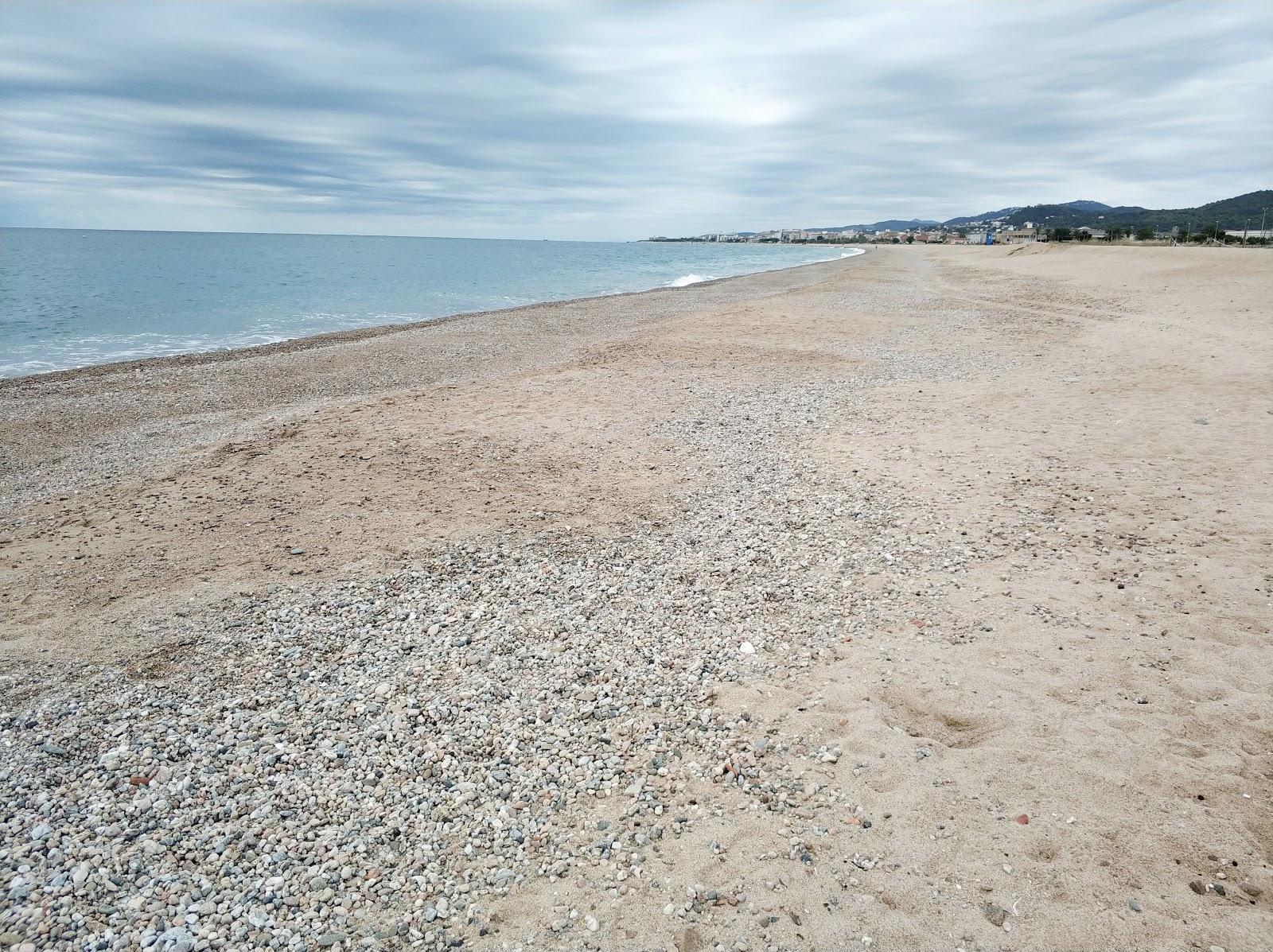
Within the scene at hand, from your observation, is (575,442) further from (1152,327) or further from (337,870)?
(1152,327)

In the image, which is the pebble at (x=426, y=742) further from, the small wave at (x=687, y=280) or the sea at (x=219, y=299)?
the small wave at (x=687, y=280)

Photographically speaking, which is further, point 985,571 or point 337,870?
point 985,571

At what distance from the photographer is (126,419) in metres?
13.5

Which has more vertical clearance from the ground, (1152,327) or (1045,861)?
(1152,327)

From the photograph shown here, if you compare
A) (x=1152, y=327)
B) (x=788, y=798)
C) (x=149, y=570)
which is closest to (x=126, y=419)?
(x=149, y=570)

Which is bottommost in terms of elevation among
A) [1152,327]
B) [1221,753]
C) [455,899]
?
[455,899]

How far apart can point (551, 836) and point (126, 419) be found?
1391cm

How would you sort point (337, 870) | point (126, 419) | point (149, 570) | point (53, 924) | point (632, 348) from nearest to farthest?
1. point (53, 924)
2. point (337, 870)
3. point (149, 570)
4. point (126, 419)
5. point (632, 348)

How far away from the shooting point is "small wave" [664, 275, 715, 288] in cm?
4757

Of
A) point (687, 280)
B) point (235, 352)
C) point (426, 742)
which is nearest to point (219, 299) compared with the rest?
point (235, 352)

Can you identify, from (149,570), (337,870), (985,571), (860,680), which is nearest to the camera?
(337,870)

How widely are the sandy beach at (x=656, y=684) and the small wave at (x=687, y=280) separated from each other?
38.1 metres

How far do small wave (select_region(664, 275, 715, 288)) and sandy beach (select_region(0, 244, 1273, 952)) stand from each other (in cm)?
3813

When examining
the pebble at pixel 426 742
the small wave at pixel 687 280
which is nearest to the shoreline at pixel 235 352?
the pebble at pixel 426 742
